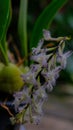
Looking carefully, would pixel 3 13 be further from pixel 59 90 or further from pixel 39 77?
pixel 59 90

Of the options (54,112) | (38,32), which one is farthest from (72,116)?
(38,32)

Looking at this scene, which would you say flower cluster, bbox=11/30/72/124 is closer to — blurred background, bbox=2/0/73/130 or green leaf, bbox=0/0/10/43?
green leaf, bbox=0/0/10/43

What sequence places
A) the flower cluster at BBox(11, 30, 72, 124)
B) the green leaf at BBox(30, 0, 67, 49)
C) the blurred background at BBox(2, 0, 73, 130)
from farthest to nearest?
the blurred background at BBox(2, 0, 73, 130) < the green leaf at BBox(30, 0, 67, 49) < the flower cluster at BBox(11, 30, 72, 124)

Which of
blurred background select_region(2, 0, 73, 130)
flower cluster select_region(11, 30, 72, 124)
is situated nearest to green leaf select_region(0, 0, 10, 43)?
flower cluster select_region(11, 30, 72, 124)

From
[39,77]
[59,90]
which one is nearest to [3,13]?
[39,77]

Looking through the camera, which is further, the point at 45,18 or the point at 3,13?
the point at 45,18

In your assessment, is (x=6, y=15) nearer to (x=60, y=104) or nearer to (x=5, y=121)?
(x=5, y=121)
